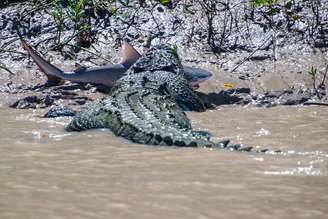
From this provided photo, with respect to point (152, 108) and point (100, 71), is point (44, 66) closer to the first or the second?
point (100, 71)

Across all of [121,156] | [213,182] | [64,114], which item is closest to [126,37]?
[64,114]

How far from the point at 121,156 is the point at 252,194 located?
132cm

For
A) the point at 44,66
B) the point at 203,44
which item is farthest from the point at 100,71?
the point at 203,44

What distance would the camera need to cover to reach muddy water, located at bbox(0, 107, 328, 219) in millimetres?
2869

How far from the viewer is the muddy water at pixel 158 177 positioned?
287 cm

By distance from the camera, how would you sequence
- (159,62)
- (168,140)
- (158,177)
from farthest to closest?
(159,62) < (168,140) < (158,177)

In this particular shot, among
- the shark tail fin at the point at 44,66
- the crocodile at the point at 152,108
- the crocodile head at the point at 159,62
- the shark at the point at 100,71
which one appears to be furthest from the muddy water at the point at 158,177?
the shark tail fin at the point at 44,66

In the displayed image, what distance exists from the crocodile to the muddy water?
0.42ft

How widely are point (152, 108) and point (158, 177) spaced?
2014 millimetres

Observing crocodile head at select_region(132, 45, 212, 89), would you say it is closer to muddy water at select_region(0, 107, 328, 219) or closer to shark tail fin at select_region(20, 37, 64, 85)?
shark tail fin at select_region(20, 37, 64, 85)

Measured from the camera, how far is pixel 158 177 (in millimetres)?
3514

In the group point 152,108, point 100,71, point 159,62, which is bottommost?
point 152,108

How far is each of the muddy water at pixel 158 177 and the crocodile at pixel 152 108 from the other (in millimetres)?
128

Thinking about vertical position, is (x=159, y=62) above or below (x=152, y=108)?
above
